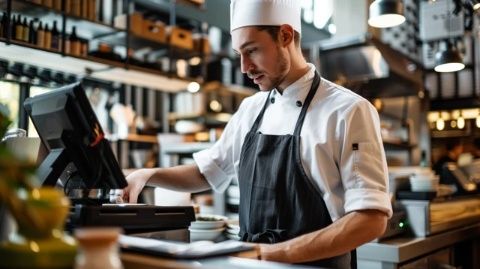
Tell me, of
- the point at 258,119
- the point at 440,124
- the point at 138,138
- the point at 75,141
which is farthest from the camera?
the point at 440,124

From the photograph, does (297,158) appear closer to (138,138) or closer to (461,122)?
(138,138)

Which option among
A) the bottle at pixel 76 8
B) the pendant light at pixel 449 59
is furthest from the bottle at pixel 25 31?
the pendant light at pixel 449 59

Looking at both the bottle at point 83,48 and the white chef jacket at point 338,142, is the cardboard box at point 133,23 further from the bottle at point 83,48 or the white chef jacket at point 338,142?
the white chef jacket at point 338,142

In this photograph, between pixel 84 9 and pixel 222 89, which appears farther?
pixel 222 89

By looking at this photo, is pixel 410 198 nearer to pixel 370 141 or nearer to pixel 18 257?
pixel 370 141

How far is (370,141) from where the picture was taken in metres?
1.62

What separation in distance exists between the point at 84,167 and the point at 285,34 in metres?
0.93

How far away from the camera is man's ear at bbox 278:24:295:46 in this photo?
1864mm

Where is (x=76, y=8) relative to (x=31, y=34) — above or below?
above

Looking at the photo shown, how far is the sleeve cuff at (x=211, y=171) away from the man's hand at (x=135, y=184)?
11.3 inches

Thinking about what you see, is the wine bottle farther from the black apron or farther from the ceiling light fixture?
the ceiling light fixture

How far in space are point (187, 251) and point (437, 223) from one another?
2479 millimetres

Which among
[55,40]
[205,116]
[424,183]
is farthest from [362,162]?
[205,116]

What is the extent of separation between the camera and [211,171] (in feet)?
7.11
